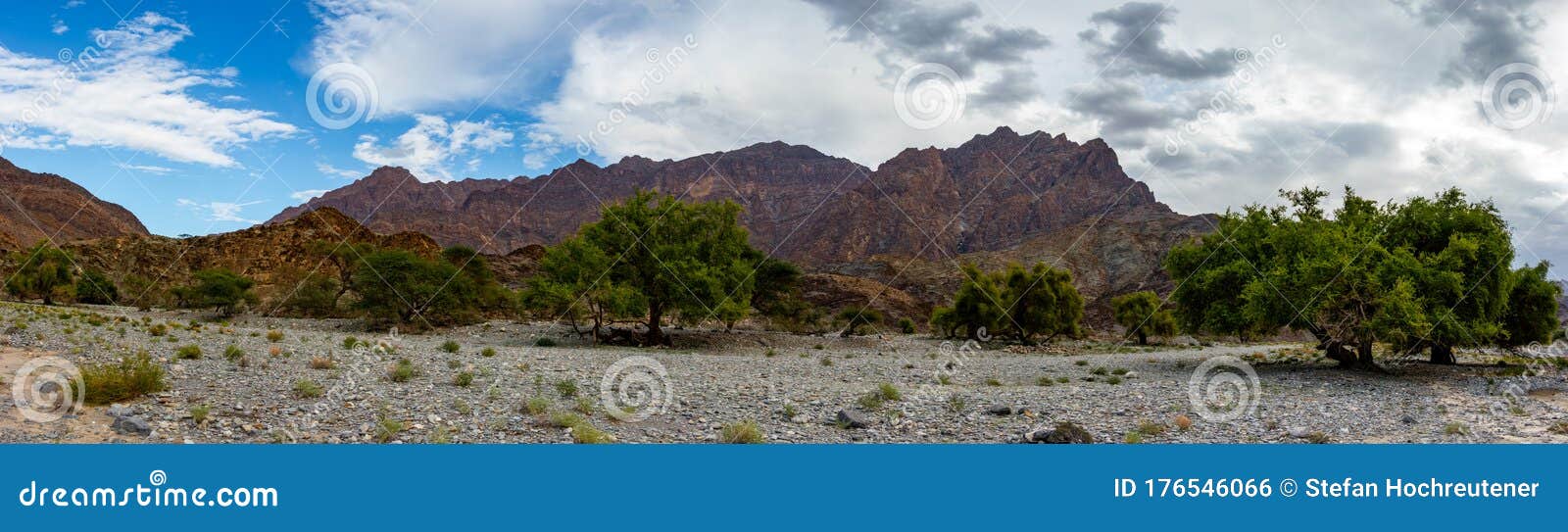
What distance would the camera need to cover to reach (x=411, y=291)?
41750 millimetres

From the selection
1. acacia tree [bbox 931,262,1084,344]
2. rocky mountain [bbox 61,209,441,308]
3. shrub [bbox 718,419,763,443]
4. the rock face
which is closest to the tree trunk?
acacia tree [bbox 931,262,1084,344]

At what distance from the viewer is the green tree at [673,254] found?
109 feet

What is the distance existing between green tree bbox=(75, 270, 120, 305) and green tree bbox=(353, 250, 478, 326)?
42596mm

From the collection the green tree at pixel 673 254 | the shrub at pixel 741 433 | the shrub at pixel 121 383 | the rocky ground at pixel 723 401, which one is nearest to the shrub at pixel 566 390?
the rocky ground at pixel 723 401

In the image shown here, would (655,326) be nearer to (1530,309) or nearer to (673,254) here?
(673,254)

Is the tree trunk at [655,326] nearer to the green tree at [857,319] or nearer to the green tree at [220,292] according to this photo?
the green tree at [857,319]

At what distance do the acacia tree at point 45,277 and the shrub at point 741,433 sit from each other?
76.0 metres

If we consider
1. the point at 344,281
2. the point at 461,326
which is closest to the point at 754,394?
the point at 461,326

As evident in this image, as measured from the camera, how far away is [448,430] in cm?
1081

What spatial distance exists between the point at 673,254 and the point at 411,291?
17066 mm

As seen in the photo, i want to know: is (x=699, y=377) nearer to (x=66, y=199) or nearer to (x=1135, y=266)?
(x=1135, y=266)

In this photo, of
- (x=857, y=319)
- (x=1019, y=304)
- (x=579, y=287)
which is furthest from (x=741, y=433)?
(x=857, y=319)

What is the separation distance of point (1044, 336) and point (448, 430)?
49.1 m

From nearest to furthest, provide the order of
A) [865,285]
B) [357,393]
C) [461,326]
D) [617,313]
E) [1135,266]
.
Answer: [357,393] < [617,313] < [461,326] < [865,285] < [1135,266]
